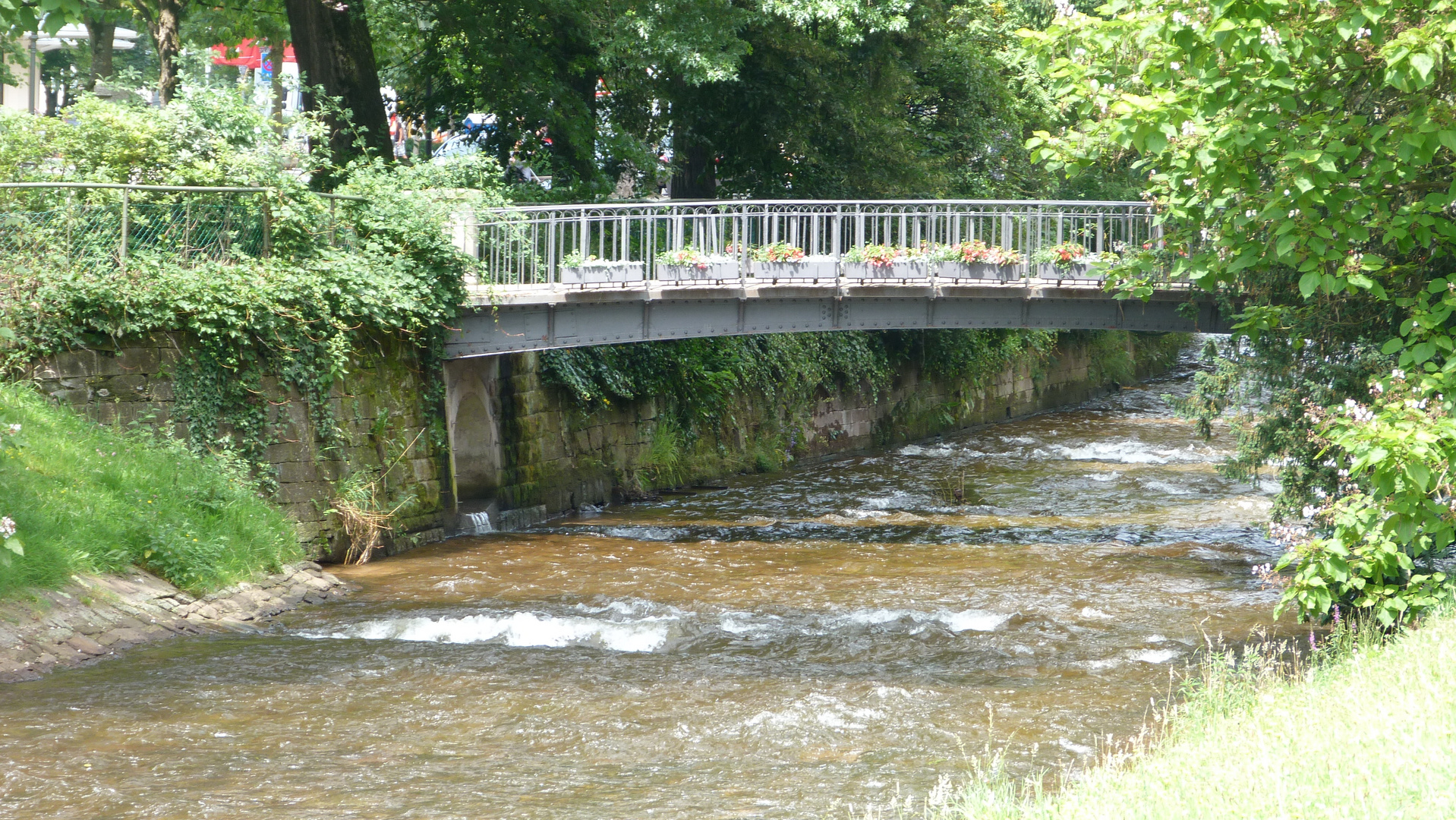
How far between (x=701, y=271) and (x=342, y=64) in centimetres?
670

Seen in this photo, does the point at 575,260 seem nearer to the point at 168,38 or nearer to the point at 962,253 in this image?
the point at 962,253

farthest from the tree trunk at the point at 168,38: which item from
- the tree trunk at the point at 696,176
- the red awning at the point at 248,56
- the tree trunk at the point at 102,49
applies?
the red awning at the point at 248,56

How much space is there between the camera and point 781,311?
18.3 metres

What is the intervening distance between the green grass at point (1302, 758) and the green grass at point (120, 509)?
7.98 metres

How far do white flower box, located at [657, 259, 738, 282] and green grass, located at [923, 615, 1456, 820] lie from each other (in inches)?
395

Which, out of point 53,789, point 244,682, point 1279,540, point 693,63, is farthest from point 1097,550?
point 53,789

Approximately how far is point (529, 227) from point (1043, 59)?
358 inches

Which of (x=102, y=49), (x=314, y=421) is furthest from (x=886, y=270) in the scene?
(x=102, y=49)

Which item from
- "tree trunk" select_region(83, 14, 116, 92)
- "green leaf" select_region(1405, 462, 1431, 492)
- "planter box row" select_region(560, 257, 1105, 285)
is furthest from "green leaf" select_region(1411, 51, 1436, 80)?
"tree trunk" select_region(83, 14, 116, 92)

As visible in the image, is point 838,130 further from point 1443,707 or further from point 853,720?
point 1443,707

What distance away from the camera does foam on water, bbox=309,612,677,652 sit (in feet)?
39.8

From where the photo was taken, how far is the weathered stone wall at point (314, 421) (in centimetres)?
1362

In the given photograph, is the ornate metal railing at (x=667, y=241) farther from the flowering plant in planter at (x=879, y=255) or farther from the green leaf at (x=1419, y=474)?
the green leaf at (x=1419, y=474)

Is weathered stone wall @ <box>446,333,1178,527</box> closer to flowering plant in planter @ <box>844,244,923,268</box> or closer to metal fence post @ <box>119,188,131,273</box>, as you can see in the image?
metal fence post @ <box>119,188,131,273</box>
